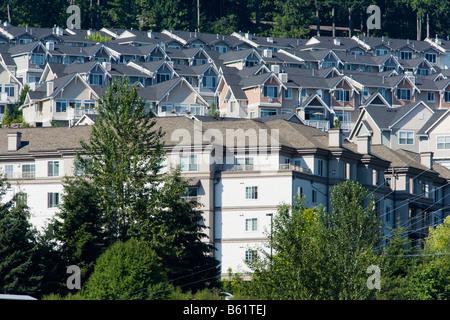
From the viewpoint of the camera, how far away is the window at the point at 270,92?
135 metres

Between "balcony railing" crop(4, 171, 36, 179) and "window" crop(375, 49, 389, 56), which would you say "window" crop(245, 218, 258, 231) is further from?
"window" crop(375, 49, 389, 56)

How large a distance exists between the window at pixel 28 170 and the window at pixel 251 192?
56.8 ft

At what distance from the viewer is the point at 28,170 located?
87.2 meters

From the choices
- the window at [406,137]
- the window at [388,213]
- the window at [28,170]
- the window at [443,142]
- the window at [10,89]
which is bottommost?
the window at [388,213]

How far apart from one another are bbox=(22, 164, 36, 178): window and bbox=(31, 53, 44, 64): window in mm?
60255

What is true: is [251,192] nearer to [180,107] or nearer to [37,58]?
[180,107]

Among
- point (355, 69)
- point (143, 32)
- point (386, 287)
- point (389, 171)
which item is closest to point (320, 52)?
point (355, 69)

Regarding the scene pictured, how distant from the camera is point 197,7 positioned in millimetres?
190125

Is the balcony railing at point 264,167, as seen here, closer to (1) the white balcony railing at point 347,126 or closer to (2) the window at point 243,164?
(2) the window at point 243,164

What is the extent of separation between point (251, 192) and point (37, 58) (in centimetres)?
7260

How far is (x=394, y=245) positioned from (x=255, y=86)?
69007 millimetres

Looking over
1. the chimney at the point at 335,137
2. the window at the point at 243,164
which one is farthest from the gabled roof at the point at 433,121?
the window at the point at 243,164

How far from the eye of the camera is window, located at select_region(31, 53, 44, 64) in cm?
14588

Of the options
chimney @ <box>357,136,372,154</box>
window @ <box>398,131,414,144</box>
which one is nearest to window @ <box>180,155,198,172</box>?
chimney @ <box>357,136,372,154</box>
